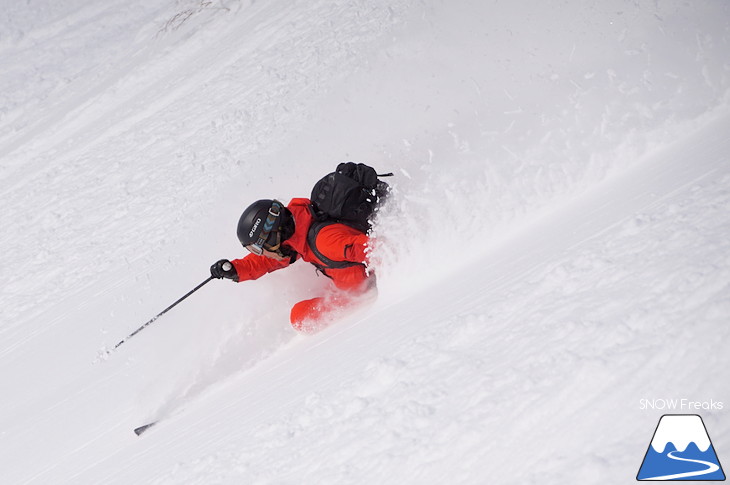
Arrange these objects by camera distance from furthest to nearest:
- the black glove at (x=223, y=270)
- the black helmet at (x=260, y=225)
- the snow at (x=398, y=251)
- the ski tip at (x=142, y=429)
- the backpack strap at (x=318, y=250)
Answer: the black glove at (x=223, y=270) < the backpack strap at (x=318, y=250) < the black helmet at (x=260, y=225) < the ski tip at (x=142, y=429) < the snow at (x=398, y=251)

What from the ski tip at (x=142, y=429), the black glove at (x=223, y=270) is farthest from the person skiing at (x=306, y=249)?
the ski tip at (x=142, y=429)

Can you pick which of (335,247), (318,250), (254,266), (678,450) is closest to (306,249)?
(318,250)

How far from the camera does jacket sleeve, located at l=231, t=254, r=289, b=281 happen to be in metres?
4.60

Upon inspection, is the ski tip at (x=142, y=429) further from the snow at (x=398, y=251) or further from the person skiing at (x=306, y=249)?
the person skiing at (x=306, y=249)

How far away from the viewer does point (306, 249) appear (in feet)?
14.2

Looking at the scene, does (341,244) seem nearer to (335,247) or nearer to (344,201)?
(335,247)

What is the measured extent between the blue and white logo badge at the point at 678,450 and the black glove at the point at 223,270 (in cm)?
350

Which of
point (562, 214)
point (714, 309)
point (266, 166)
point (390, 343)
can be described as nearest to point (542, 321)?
point (714, 309)

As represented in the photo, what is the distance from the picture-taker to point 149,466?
9.73 ft

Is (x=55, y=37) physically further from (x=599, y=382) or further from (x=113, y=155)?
(x=599, y=382)

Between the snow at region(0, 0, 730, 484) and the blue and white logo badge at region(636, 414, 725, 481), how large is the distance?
0.09ft

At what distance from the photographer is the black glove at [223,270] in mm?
A: 4523

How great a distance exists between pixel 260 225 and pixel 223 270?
2.03 feet

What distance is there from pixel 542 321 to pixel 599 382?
44 cm
